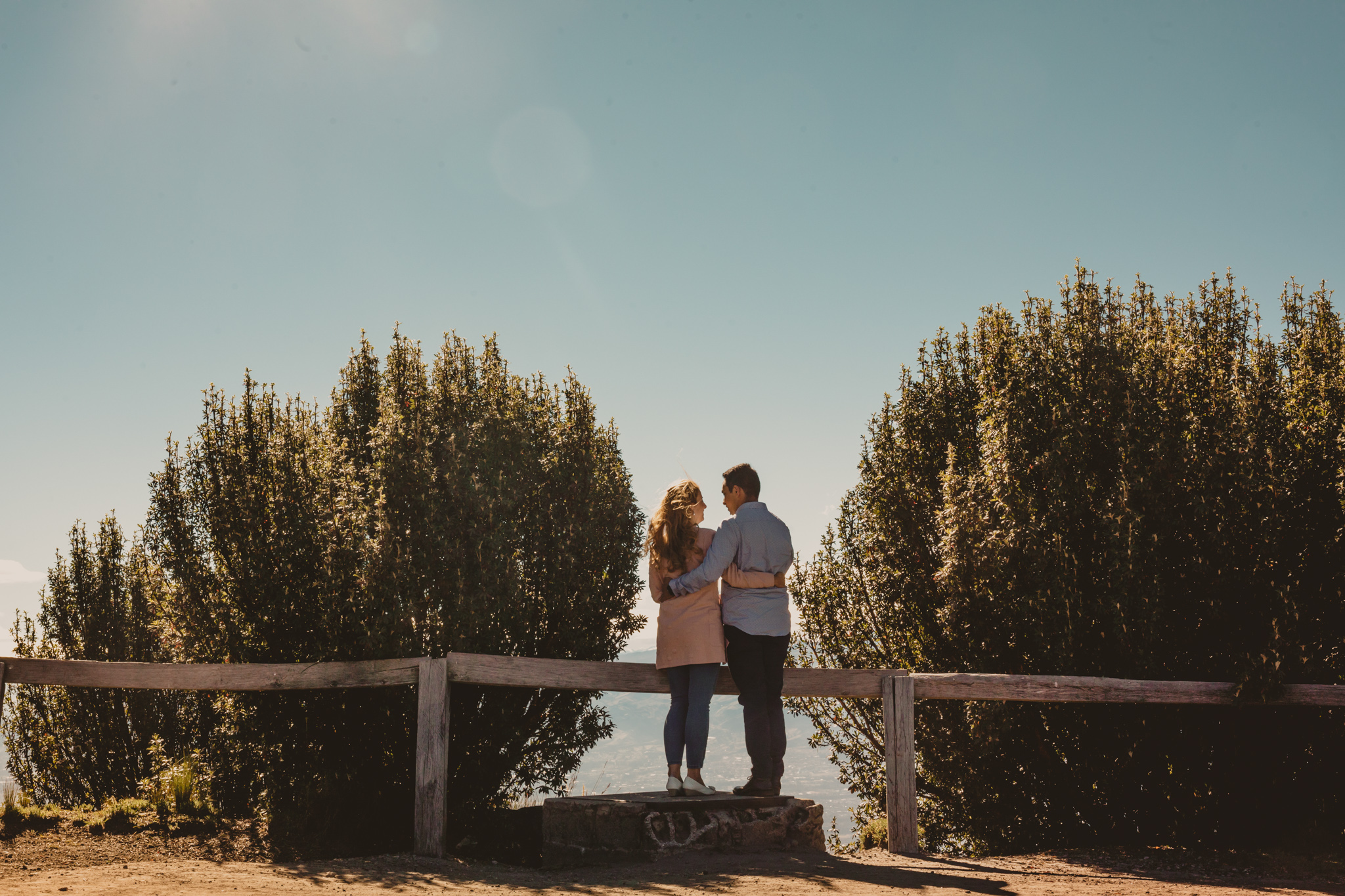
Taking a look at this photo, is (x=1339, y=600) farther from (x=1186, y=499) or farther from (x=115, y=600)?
(x=115, y=600)

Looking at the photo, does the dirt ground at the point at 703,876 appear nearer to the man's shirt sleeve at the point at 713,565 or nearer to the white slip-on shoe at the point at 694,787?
the white slip-on shoe at the point at 694,787

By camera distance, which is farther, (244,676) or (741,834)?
(244,676)

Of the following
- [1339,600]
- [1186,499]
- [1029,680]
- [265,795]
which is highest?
[1186,499]

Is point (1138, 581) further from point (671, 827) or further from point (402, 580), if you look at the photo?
point (402, 580)

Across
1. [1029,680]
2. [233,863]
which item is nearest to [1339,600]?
[1029,680]

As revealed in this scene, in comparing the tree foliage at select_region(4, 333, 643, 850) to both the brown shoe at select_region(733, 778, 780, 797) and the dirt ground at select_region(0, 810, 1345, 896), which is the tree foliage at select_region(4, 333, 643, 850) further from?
the brown shoe at select_region(733, 778, 780, 797)

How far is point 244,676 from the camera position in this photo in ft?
21.9

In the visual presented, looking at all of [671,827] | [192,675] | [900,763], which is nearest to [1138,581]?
[900,763]

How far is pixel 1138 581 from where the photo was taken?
8.05 m

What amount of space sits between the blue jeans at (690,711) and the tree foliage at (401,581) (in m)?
2.84

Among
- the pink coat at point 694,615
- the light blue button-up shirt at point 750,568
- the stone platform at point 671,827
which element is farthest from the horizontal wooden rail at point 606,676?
the stone platform at point 671,827

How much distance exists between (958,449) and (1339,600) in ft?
14.0

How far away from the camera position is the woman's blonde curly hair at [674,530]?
21.0ft

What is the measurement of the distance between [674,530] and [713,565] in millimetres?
386
